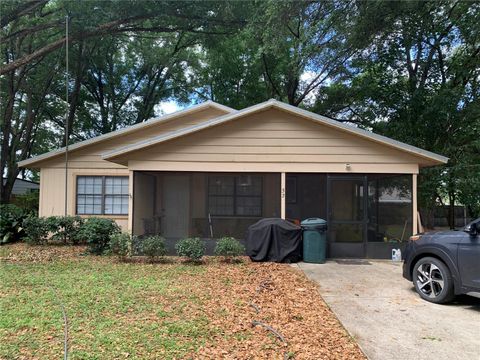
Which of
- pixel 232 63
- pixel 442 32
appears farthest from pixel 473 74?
pixel 232 63

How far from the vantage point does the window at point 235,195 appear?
1160 cm

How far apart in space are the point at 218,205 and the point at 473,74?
36.9 feet

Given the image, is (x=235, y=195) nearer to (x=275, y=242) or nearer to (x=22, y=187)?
(x=275, y=242)

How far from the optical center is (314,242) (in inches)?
368

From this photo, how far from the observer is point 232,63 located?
23.6 m

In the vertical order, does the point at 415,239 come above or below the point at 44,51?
below

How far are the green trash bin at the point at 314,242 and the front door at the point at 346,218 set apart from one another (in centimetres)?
69

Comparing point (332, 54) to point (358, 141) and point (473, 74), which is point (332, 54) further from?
point (358, 141)

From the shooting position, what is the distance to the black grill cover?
9336 mm

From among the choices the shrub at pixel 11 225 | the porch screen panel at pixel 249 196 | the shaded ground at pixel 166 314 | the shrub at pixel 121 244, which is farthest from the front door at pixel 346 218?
the shrub at pixel 11 225

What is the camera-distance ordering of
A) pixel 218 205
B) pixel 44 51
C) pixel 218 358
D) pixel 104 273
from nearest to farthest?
pixel 218 358 → pixel 104 273 → pixel 218 205 → pixel 44 51

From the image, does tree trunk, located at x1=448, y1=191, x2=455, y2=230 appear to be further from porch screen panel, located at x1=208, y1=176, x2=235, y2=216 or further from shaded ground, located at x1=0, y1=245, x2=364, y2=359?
shaded ground, located at x1=0, y1=245, x2=364, y2=359

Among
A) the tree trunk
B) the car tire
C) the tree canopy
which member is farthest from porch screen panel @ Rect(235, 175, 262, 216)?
the tree trunk

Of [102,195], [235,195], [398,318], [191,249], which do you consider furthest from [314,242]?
[102,195]
